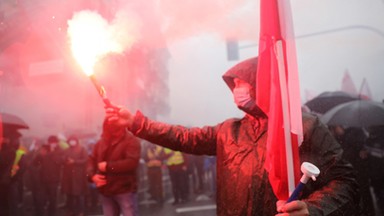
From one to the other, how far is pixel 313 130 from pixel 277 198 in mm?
522

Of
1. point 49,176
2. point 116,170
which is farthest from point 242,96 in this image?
point 49,176

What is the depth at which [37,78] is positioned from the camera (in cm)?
748

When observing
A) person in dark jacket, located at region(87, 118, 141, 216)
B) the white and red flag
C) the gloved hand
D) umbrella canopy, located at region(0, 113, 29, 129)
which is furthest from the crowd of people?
the gloved hand

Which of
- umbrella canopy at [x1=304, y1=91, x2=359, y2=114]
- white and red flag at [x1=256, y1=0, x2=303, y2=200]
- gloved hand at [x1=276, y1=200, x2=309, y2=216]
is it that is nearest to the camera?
gloved hand at [x1=276, y1=200, x2=309, y2=216]

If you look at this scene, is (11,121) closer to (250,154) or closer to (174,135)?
(174,135)

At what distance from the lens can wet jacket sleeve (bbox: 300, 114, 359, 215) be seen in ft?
6.68

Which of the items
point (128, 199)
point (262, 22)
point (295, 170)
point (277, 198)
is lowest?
point (128, 199)

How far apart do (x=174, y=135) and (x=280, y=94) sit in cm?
95

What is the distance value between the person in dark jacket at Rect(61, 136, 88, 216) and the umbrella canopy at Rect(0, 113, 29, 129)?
1.00 m

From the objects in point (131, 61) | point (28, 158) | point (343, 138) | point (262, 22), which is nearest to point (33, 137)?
point (28, 158)

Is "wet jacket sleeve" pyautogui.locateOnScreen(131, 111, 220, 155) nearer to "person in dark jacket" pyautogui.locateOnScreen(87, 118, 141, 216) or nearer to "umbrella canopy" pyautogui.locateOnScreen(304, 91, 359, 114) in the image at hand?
"person in dark jacket" pyautogui.locateOnScreen(87, 118, 141, 216)

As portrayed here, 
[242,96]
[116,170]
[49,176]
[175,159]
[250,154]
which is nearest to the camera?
[250,154]

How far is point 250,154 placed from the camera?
2.37 m

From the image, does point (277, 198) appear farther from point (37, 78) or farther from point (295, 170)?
point (37, 78)
